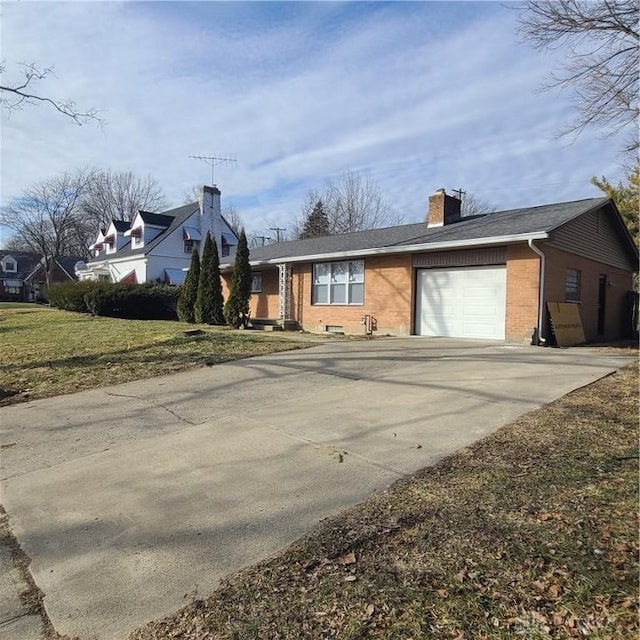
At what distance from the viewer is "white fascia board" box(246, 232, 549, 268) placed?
1214 centimetres

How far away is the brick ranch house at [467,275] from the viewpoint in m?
12.6

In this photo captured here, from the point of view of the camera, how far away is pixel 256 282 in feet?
70.2

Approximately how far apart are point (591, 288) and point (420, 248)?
20.3 ft

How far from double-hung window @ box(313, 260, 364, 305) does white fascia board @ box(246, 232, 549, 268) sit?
1.39ft

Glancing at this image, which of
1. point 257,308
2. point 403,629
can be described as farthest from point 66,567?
point 257,308

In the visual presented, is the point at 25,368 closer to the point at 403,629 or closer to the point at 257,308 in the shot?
the point at 403,629

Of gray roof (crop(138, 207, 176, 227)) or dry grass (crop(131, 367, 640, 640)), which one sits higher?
gray roof (crop(138, 207, 176, 227))

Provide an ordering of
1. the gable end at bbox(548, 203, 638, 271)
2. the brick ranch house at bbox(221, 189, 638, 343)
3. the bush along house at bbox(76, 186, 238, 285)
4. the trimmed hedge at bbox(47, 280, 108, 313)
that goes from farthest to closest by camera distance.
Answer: the bush along house at bbox(76, 186, 238, 285) < the trimmed hedge at bbox(47, 280, 108, 313) < the gable end at bbox(548, 203, 638, 271) < the brick ranch house at bbox(221, 189, 638, 343)

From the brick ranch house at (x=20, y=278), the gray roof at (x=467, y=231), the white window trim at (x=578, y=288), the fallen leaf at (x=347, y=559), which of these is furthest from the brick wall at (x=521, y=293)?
the brick ranch house at (x=20, y=278)

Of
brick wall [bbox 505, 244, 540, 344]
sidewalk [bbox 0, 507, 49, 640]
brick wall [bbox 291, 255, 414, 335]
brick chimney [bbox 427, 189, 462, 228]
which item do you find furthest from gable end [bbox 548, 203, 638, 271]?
sidewalk [bbox 0, 507, 49, 640]

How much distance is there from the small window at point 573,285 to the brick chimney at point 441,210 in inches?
171

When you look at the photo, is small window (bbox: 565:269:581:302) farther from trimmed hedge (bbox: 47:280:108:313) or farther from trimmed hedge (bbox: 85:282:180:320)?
trimmed hedge (bbox: 47:280:108:313)

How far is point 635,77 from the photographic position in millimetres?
12227

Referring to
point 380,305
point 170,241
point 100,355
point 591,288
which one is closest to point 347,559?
point 100,355
